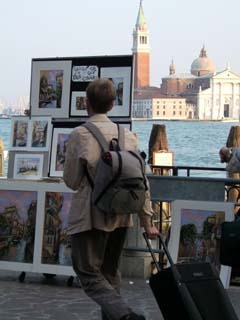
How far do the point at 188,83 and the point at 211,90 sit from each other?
1085 centimetres

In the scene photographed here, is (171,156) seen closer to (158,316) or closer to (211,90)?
(158,316)

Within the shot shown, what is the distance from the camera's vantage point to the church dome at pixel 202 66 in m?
122

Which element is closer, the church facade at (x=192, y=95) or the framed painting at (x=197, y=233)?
the framed painting at (x=197, y=233)

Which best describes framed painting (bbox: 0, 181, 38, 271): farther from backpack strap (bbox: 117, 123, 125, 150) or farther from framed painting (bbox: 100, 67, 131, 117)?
backpack strap (bbox: 117, 123, 125, 150)

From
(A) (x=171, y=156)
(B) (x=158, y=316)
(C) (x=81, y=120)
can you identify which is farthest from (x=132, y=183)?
(A) (x=171, y=156)

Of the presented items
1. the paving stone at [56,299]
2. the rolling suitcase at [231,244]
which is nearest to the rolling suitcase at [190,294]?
the rolling suitcase at [231,244]

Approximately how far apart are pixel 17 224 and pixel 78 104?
1.40 metres

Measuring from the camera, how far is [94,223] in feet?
17.0

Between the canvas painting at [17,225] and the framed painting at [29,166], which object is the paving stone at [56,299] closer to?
the canvas painting at [17,225]

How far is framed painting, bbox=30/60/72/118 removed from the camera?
8.44 metres

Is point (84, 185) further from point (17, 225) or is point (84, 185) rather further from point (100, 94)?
point (17, 225)

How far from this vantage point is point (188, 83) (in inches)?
4380

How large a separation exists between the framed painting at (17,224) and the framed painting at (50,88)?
965 millimetres

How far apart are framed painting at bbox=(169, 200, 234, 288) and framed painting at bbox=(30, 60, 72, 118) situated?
1.72 meters
